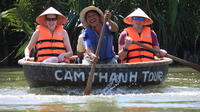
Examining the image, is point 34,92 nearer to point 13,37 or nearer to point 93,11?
point 93,11

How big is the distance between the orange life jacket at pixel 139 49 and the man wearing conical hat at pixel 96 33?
17.1 inches

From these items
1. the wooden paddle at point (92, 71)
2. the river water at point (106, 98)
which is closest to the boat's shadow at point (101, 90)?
the river water at point (106, 98)

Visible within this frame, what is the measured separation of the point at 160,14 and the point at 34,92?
5243mm

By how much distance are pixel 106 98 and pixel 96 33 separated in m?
1.50

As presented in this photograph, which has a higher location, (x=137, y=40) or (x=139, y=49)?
(x=137, y=40)

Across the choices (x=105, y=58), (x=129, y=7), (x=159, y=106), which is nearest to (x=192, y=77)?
(x=105, y=58)

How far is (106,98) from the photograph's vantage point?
302 inches

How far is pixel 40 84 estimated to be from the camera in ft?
30.0

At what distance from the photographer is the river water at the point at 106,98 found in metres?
6.77

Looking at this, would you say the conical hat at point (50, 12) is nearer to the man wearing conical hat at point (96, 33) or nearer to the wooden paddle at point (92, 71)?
the man wearing conical hat at point (96, 33)

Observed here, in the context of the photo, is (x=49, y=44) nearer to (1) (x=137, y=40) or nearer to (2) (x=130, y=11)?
(1) (x=137, y=40)

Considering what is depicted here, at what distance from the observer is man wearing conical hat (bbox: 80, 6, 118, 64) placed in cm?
888

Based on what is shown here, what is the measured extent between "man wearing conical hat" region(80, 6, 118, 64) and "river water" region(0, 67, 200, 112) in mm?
542

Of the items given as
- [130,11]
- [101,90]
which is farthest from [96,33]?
[130,11]
